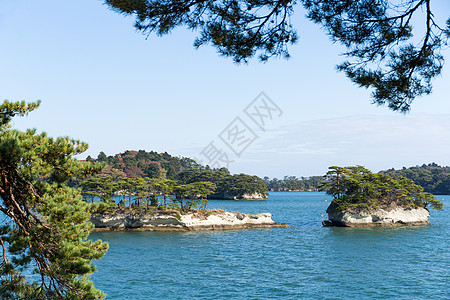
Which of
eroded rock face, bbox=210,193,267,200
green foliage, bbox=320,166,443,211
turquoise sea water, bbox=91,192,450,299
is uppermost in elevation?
green foliage, bbox=320,166,443,211

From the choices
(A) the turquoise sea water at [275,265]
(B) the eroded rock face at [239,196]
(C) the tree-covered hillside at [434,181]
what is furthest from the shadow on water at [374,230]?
(C) the tree-covered hillside at [434,181]

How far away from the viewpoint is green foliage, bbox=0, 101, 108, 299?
259 inches

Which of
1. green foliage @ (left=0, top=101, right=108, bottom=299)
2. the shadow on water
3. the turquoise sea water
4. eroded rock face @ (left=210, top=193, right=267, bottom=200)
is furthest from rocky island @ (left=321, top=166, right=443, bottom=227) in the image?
eroded rock face @ (left=210, top=193, right=267, bottom=200)

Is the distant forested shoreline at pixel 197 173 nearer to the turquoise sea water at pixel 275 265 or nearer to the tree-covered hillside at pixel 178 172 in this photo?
the tree-covered hillside at pixel 178 172

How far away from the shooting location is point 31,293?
7.73 meters

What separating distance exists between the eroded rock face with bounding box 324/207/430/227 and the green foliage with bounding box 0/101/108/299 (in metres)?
37.6

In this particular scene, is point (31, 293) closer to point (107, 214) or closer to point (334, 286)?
point (334, 286)

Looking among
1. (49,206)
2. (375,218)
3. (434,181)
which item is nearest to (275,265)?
(49,206)

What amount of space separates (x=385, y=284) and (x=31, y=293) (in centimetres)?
1774

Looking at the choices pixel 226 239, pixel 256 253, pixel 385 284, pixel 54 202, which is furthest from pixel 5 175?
pixel 226 239

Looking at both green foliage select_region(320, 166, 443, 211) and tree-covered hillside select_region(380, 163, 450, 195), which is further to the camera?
tree-covered hillside select_region(380, 163, 450, 195)

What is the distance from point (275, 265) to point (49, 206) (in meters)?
20.0

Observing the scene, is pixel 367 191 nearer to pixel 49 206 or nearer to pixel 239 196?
pixel 49 206

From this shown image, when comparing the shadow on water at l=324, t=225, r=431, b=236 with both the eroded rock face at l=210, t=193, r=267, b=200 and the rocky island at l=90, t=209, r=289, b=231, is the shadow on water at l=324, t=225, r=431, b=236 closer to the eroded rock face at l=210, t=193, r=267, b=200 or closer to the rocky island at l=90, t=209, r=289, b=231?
the rocky island at l=90, t=209, r=289, b=231
